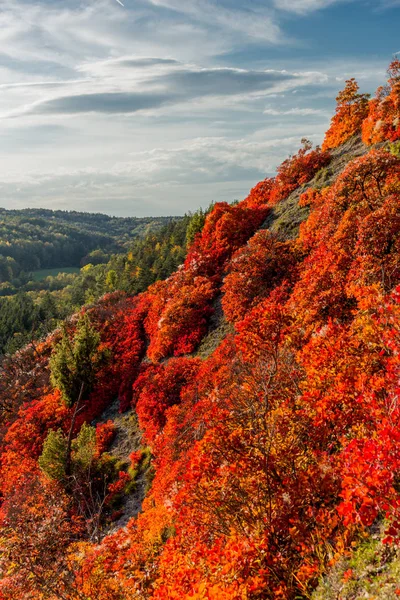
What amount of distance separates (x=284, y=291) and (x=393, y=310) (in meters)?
21.7

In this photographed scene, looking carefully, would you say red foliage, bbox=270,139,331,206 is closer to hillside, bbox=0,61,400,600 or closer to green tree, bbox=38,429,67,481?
hillside, bbox=0,61,400,600

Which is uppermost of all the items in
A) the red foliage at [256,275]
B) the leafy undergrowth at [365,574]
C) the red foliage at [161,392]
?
the red foliage at [256,275]

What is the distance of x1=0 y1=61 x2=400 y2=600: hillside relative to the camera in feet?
36.0

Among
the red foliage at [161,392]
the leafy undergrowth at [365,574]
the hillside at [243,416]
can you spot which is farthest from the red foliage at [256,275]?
the leafy undergrowth at [365,574]

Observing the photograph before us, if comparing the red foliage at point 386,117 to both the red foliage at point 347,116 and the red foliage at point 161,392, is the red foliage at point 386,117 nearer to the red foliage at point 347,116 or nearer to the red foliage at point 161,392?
the red foliage at point 347,116

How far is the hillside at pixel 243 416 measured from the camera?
11.0 m

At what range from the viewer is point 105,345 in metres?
48.5

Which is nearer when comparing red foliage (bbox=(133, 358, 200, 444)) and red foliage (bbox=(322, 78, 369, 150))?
red foliage (bbox=(133, 358, 200, 444))

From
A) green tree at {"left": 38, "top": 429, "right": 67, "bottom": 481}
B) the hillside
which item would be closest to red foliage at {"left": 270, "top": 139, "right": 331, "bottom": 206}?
the hillside

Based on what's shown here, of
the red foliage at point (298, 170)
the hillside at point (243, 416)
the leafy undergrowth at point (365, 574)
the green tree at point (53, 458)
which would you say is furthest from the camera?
the red foliage at point (298, 170)

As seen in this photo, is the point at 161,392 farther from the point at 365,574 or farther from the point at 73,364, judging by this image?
the point at 365,574

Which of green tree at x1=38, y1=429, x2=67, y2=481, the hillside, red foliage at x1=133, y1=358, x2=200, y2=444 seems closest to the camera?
the hillside

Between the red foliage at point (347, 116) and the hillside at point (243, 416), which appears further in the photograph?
the red foliage at point (347, 116)

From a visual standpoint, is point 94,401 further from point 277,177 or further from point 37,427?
point 277,177
